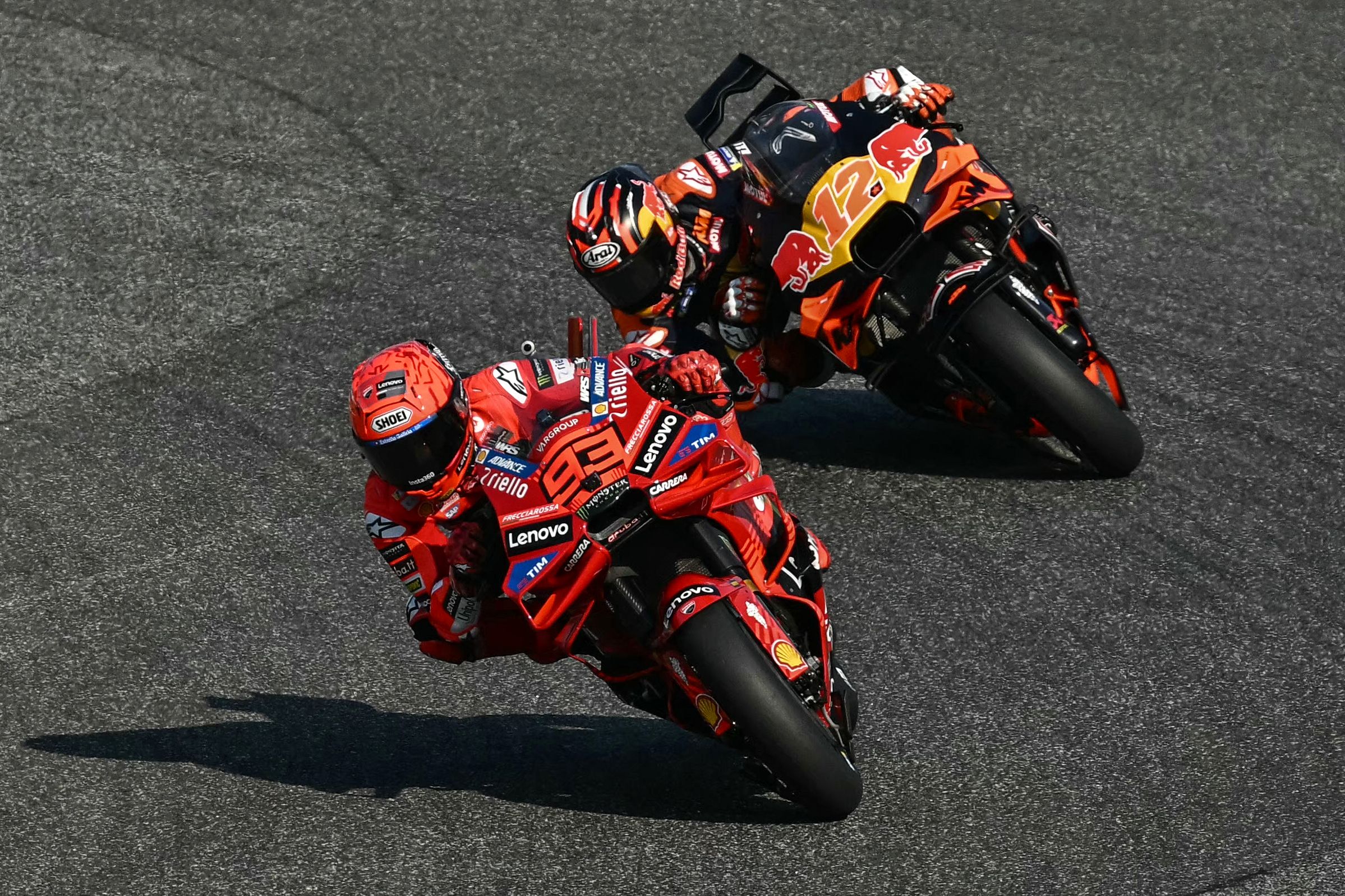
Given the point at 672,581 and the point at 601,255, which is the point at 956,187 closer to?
the point at 601,255

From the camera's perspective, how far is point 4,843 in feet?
22.0

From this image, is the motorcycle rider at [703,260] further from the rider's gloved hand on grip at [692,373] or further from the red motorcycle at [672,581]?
the red motorcycle at [672,581]

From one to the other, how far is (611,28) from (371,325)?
12.8 feet

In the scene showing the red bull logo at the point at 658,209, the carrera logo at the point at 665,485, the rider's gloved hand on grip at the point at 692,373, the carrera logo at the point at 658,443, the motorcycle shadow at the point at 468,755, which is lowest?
the motorcycle shadow at the point at 468,755

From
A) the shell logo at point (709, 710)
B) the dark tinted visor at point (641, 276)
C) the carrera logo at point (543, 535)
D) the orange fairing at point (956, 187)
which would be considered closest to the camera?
the carrera logo at point (543, 535)

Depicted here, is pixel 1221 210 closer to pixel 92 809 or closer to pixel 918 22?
pixel 918 22

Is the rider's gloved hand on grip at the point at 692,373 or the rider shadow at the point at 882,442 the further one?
the rider shadow at the point at 882,442

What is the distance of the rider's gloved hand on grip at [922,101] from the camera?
8.78 m

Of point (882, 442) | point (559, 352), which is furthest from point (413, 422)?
point (559, 352)

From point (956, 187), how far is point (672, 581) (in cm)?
325

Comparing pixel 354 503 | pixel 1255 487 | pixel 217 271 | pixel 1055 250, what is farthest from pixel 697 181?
pixel 217 271

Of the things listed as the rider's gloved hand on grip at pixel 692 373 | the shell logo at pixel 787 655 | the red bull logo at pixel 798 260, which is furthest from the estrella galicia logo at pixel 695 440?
the red bull logo at pixel 798 260

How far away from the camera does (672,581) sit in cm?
589

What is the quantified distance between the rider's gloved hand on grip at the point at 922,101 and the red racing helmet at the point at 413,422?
3509 mm
